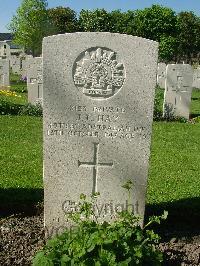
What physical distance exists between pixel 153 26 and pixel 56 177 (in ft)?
161

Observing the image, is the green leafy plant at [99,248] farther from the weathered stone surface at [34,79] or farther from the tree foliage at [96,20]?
the tree foliage at [96,20]

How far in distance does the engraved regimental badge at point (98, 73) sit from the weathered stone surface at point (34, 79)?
855 cm

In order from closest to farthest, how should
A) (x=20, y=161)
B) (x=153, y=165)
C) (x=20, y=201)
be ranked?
(x=20, y=201) → (x=20, y=161) → (x=153, y=165)

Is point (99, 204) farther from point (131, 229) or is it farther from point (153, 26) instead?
point (153, 26)

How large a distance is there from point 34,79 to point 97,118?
8846 millimetres

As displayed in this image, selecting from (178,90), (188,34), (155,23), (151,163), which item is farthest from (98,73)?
(188,34)

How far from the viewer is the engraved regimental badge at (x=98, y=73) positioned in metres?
3.96

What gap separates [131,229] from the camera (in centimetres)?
351

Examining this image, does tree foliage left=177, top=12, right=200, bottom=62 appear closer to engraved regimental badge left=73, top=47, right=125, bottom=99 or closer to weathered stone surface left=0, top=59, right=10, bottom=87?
weathered stone surface left=0, top=59, right=10, bottom=87

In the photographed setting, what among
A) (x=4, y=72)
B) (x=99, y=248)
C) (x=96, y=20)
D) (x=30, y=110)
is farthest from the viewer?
(x=96, y=20)

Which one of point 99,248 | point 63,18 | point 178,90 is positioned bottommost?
point 99,248

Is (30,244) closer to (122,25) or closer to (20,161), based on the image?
(20,161)

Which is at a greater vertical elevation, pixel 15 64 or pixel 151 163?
pixel 15 64

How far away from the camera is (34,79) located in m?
12.6
